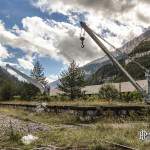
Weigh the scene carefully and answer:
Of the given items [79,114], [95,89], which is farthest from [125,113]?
[95,89]

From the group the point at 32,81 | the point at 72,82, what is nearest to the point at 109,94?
the point at 72,82

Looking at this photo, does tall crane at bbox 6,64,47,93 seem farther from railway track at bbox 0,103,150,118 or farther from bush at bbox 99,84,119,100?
railway track at bbox 0,103,150,118

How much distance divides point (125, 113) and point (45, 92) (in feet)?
195

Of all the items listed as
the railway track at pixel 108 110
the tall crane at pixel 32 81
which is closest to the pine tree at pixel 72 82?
the tall crane at pixel 32 81

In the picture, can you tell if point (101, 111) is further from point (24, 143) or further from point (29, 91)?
point (29, 91)

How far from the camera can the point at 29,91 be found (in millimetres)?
101688

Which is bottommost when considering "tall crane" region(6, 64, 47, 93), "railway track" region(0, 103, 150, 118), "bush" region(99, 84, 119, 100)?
"railway track" region(0, 103, 150, 118)

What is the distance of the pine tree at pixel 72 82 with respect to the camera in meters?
90.6

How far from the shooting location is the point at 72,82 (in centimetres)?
9069

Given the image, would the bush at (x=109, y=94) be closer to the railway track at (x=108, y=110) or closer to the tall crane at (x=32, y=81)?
the tall crane at (x=32, y=81)

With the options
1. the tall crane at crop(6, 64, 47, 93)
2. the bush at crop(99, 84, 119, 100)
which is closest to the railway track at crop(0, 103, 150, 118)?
the bush at crop(99, 84, 119, 100)

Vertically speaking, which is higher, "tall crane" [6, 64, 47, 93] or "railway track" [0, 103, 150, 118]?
"tall crane" [6, 64, 47, 93]

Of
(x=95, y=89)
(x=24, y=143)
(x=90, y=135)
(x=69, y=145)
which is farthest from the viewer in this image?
(x=95, y=89)

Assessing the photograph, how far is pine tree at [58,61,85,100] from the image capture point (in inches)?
3565
